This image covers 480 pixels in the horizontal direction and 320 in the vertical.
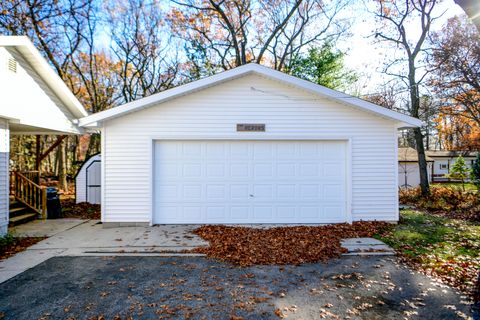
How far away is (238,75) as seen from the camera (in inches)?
323

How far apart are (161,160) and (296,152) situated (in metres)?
4.04

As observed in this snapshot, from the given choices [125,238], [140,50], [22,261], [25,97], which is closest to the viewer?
[22,261]

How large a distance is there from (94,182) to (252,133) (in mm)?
8093

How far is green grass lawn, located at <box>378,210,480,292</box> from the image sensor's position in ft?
15.9

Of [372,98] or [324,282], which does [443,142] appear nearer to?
[372,98]

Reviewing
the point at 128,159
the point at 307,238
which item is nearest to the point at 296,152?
the point at 307,238

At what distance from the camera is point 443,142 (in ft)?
128

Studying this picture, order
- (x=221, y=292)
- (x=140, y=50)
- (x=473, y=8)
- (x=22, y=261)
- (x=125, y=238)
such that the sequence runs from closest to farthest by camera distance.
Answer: (x=473, y=8), (x=221, y=292), (x=22, y=261), (x=125, y=238), (x=140, y=50)

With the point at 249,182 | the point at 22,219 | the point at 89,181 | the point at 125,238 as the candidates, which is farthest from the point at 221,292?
the point at 89,181

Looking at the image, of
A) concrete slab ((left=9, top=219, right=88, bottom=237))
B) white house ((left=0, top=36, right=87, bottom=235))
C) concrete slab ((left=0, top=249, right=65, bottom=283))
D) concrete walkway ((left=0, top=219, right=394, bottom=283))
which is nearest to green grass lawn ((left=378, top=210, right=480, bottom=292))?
concrete walkway ((left=0, top=219, right=394, bottom=283))

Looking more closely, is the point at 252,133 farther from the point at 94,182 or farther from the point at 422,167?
the point at 422,167

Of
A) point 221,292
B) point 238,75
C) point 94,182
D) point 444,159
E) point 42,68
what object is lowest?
point 221,292

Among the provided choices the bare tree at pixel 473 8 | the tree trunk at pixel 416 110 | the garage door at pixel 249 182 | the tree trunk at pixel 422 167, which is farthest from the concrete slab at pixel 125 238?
the tree trunk at pixel 416 110

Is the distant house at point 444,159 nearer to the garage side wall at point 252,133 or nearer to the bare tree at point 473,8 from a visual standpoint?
the garage side wall at point 252,133
